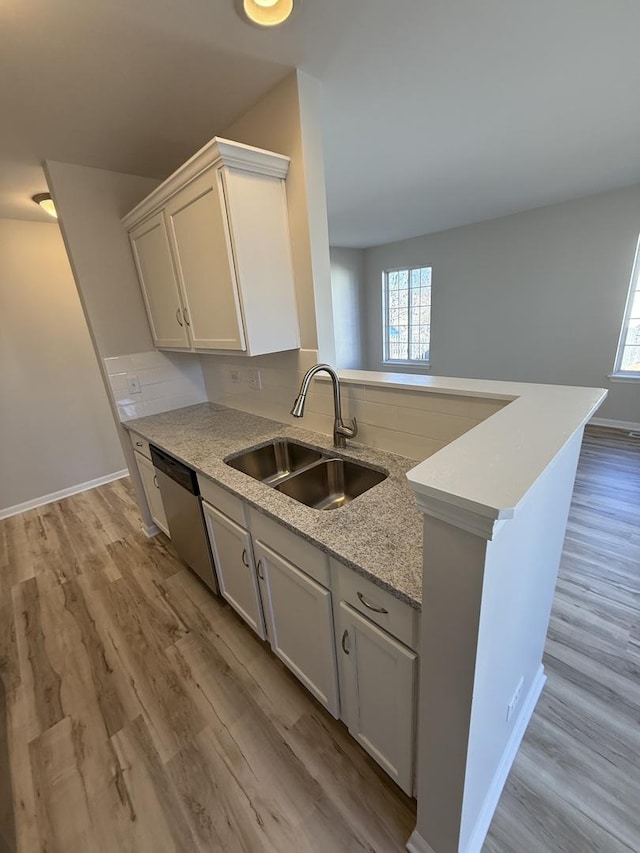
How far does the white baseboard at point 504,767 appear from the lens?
99cm

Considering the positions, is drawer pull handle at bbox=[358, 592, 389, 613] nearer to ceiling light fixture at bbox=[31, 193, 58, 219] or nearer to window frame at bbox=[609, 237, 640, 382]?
ceiling light fixture at bbox=[31, 193, 58, 219]

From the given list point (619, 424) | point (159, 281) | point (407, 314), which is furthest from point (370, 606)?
point (407, 314)

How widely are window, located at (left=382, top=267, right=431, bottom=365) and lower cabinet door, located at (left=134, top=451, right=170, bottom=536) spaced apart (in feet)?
15.9

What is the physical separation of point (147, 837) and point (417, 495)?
4.83 ft

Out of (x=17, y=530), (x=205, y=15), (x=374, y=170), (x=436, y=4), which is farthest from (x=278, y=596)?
(x=374, y=170)

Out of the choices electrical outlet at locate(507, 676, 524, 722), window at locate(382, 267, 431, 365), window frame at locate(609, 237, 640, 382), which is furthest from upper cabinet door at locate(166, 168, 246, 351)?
window at locate(382, 267, 431, 365)

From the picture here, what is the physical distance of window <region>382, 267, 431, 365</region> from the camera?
5.63 meters

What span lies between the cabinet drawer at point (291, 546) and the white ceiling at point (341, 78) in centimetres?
171

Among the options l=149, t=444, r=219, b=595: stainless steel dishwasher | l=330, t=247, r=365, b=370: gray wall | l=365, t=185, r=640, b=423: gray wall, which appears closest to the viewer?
l=149, t=444, r=219, b=595: stainless steel dishwasher

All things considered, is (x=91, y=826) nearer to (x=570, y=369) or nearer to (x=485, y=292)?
(x=570, y=369)

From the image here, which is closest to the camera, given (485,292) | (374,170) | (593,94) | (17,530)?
(593,94)

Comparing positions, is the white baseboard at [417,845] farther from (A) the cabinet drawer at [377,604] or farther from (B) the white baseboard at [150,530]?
(B) the white baseboard at [150,530]

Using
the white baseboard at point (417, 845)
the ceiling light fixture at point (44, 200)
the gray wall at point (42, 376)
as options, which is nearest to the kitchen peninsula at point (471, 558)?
the white baseboard at point (417, 845)

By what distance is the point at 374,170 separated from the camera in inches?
103
